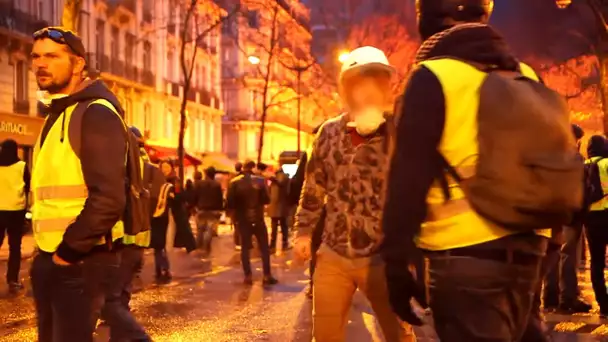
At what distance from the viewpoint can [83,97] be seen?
384cm

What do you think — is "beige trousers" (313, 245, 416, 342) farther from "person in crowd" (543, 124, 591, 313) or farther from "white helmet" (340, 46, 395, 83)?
"person in crowd" (543, 124, 591, 313)

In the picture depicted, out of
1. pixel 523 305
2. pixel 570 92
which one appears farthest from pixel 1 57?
pixel 523 305

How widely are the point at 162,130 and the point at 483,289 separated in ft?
162

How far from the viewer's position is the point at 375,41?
4569 cm

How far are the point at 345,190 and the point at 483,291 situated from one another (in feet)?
6.25

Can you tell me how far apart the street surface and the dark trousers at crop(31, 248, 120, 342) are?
108 inches

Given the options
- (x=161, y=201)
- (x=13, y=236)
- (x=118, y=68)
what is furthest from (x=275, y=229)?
(x=118, y=68)

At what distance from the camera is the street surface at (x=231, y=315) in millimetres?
8062

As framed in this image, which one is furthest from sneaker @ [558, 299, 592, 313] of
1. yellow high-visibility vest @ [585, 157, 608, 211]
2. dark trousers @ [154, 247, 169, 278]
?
dark trousers @ [154, 247, 169, 278]

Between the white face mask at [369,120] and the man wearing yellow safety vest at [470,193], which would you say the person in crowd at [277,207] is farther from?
the man wearing yellow safety vest at [470,193]

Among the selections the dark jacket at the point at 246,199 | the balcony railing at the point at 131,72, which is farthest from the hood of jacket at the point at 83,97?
the balcony railing at the point at 131,72

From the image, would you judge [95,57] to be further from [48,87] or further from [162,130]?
[48,87]

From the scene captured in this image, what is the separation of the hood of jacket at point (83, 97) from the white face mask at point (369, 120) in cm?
128

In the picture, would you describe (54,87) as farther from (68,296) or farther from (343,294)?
(343,294)
